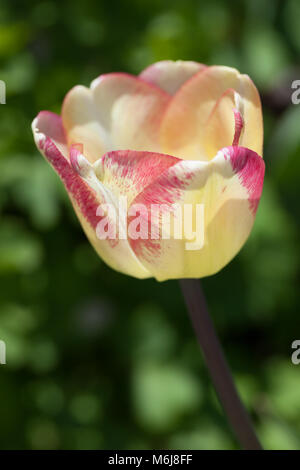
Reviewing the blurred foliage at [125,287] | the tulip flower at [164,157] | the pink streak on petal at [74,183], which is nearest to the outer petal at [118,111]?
the tulip flower at [164,157]

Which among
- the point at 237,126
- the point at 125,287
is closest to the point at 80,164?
the point at 237,126

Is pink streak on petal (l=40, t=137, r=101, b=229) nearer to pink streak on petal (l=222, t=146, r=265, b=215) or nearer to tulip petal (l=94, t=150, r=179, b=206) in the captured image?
tulip petal (l=94, t=150, r=179, b=206)

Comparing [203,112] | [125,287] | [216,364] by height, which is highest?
[125,287]

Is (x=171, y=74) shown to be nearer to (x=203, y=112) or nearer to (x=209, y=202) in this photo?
(x=203, y=112)

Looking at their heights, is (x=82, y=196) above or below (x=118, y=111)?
below

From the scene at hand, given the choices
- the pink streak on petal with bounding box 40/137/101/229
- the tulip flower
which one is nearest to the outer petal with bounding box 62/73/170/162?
the tulip flower

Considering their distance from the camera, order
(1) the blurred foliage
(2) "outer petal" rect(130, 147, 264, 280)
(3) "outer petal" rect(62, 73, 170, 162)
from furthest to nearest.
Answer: (1) the blurred foliage → (3) "outer petal" rect(62, 73, 170, 162) → (2) "outer petal" rect(130, 147, 264, 280)

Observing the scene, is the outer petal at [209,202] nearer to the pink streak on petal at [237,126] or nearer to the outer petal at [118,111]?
the pink streak on petal at [237,126]
